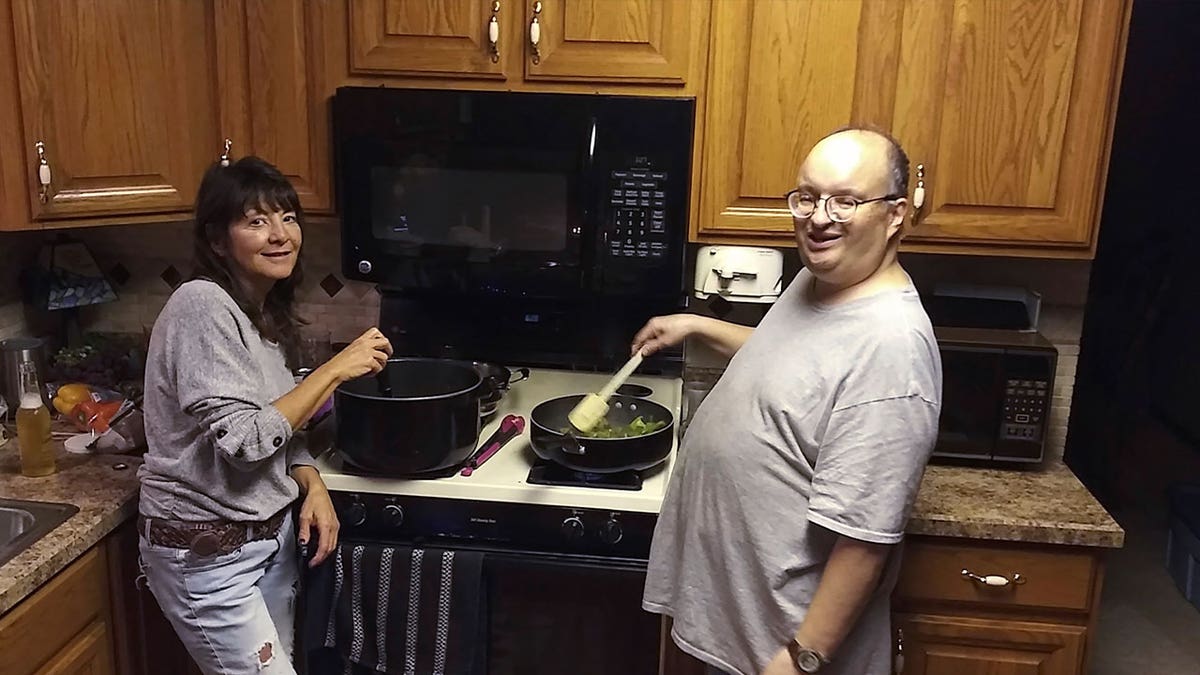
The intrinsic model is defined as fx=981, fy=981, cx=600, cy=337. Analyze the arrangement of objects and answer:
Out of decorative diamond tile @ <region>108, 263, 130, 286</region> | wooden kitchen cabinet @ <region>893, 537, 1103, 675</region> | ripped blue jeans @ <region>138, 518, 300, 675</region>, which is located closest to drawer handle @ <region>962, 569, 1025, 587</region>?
wooden kitchen cabinet @ <region>893, 537, 1103, 675</region>

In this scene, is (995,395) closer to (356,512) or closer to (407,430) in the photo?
(407,430)

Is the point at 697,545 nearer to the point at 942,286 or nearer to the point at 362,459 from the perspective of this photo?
the point at 362,459

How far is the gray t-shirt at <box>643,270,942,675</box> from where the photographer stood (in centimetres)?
135

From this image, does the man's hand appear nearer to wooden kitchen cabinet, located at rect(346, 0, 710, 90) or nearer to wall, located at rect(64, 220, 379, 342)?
wooden kitchen cabinet, located at rect(346, 0, 710, 90)

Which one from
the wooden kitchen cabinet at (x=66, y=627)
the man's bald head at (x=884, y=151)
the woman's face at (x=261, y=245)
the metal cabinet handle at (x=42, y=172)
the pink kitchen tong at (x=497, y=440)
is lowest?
the wooden kitchen cabinet at (x=66, y=627)

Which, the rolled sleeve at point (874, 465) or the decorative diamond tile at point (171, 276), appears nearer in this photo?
the rolled sleeve at point (874, 465)

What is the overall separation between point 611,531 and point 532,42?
0.97m

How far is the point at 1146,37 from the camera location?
4.13 m

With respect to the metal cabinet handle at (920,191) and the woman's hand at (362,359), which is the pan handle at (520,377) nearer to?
the woman's hand at (362,359)

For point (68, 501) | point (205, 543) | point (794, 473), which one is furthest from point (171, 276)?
point (794, 473)

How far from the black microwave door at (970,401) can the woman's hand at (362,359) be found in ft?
3.60

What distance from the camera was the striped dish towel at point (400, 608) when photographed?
1776 mm

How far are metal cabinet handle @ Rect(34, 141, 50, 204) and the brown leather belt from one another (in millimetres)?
656

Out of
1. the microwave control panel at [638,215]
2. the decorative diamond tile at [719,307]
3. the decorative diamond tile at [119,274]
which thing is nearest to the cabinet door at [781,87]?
the microwave control panel at [638,215]
